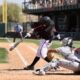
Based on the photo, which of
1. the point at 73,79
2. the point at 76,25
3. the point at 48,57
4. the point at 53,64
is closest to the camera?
the point at 73,79

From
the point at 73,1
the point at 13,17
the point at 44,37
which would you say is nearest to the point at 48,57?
the point at 44,37

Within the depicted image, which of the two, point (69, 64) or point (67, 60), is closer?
point (69, 64)

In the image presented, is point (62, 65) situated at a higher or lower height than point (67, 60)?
lower

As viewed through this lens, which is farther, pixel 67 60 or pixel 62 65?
pixel 67 60

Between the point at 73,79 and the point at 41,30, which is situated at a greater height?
the point at 41,30

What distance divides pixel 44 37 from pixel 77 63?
6.98 feet

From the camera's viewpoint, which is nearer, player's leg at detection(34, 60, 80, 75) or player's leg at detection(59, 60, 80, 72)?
player's leg at detection(34, 60, 80, 75)

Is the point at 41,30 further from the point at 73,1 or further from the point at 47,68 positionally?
the point at 73,1

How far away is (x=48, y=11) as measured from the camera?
59469 mm

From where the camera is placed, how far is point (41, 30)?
1322cm

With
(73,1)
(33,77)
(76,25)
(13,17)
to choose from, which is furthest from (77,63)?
(13,17)

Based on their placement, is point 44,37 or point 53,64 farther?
point 44,37

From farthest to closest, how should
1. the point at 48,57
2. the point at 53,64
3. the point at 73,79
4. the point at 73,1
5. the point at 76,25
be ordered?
the point at 76,25 → the point at 73,1 → the point at 48,57 → the point at 53,64 → the point at 73,79

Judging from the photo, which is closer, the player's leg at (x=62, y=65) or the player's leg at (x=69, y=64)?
the player's leg at (x=62, y=65)
